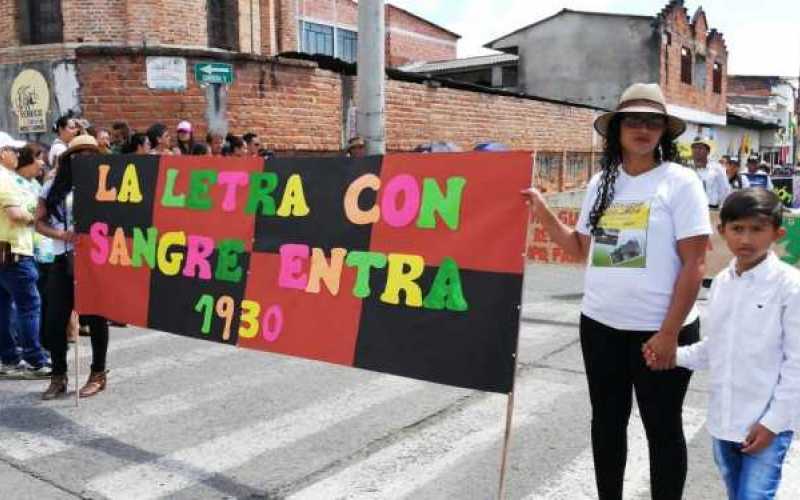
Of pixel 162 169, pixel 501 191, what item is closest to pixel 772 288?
pixel 501 191

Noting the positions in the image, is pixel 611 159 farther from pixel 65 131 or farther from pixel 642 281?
pixel 65 131

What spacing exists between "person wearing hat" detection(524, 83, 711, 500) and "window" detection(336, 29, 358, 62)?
35.8 m

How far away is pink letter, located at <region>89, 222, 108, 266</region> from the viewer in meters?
5.36

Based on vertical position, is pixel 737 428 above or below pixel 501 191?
below

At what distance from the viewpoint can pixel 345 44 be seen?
3816 centimetres

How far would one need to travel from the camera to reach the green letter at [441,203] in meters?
3.71

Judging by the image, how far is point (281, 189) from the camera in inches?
175

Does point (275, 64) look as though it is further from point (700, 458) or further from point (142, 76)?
point (700, 458)

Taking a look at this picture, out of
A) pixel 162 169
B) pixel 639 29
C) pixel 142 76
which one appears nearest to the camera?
pixel 162 169

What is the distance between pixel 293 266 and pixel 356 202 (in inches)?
23.5

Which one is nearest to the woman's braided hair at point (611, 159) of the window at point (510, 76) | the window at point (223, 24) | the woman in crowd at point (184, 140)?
the woman in crowd at point (184, 140)

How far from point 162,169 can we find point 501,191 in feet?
8.66

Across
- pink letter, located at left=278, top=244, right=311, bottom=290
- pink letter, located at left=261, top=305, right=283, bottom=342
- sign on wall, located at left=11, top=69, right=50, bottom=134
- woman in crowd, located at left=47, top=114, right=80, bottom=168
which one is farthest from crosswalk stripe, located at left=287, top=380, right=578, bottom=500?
sign on wall, located at left=11, top=69, right=50, bottom=134

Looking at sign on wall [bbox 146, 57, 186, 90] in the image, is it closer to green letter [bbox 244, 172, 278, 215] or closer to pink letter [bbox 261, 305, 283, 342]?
green letter [bbox 244, 172, 278, 215]
